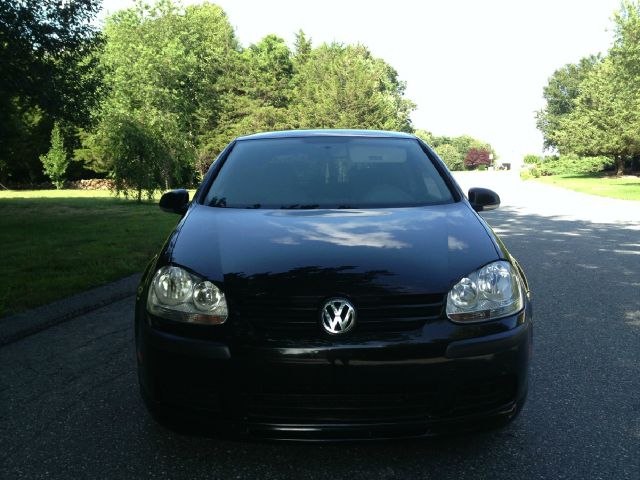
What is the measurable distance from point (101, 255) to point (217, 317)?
22.6ft

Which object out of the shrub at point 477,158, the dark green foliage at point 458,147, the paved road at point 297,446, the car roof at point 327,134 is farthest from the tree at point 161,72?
the shrub at point 477,158

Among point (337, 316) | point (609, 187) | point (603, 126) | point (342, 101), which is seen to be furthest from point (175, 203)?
point (342, 101)

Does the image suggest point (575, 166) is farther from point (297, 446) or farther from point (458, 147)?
point (458, 147)

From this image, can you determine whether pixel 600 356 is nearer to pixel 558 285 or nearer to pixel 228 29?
pixel 558 285

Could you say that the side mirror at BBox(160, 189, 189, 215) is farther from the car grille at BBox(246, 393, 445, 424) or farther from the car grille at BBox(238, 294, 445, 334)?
the car grille at BBox(246, 393, 445, 424)

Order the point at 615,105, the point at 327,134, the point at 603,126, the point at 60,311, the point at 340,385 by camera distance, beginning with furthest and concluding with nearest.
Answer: the point at 603,126 → the point at 615,105 → the point at 60,311 → the point at 327,134 → the point at 340,385

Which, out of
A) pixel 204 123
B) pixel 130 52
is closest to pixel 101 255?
pixel 130 52

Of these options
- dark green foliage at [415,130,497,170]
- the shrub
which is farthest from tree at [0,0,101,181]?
the shrub

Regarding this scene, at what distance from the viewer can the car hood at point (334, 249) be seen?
249 centimetres

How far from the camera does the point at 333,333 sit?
2346 mm

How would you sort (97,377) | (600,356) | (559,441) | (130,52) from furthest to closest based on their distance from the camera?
1. (130,52)
2. (600,356)
3. (97,377)
4. (559,441)

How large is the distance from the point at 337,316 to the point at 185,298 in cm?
68

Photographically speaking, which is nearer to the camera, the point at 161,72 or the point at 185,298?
the point at 185,298

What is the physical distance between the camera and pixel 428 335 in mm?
2363
